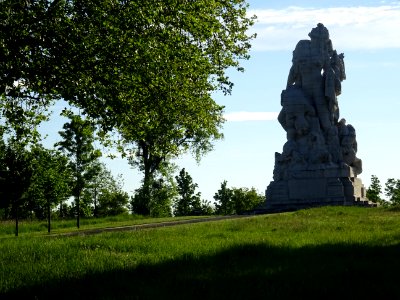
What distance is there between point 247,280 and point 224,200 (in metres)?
65.1

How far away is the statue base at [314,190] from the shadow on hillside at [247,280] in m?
27.6

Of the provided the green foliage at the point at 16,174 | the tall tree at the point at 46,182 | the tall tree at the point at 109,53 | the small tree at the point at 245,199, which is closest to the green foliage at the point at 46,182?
the tall tree at the point at 46,182

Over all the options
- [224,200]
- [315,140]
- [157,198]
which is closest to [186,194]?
[224,200]

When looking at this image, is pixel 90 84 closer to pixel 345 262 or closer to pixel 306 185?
pixel 345 262

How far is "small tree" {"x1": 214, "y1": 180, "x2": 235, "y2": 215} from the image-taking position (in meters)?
73.3

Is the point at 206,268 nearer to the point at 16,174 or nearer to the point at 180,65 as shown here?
the point at 180,65

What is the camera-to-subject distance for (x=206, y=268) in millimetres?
9859

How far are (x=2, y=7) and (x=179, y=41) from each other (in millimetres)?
4604

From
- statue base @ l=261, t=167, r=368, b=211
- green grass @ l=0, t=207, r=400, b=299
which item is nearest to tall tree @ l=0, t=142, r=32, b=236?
statue base @ l=261, t=167, r=368, b=211

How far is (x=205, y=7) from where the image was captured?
653 inches

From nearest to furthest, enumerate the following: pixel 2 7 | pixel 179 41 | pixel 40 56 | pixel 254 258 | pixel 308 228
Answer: pixel 254 258 < pixel 2 7 < pixel 40 56 < pixel 179 41 < pixel 308 228

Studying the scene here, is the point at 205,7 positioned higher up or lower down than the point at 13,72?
higher up

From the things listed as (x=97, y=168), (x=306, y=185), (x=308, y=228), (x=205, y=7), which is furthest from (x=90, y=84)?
(x=97, y=168)

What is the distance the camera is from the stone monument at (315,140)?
127 feet
